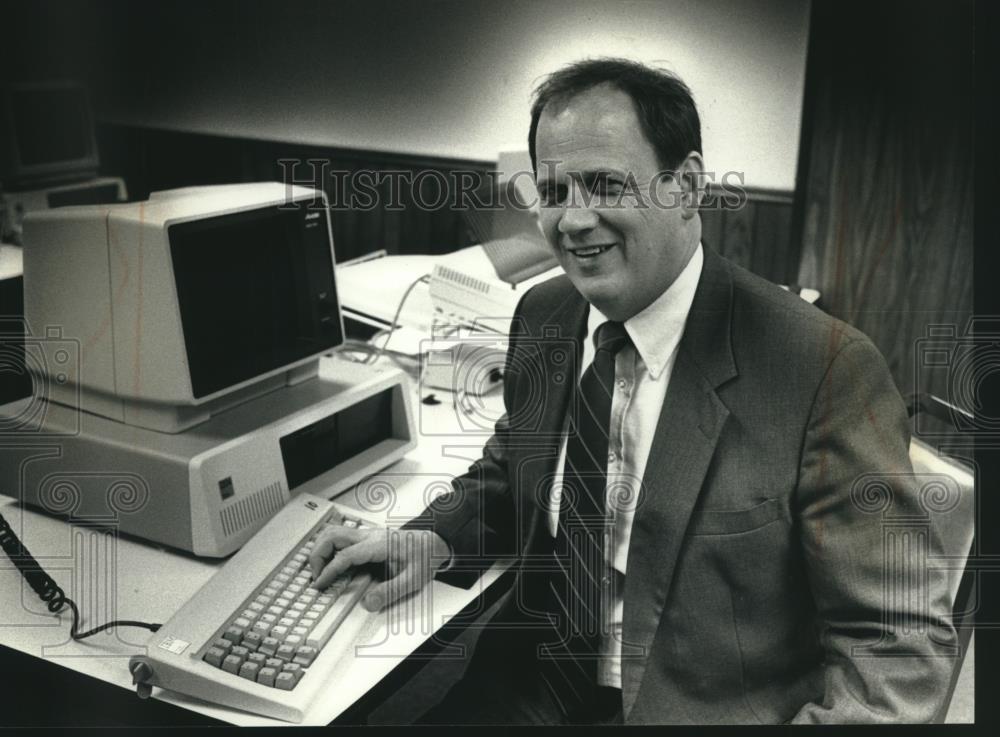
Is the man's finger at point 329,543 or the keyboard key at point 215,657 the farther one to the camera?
the man's finger at point 329,543

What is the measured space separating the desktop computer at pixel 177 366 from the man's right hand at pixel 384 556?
14 centimetres

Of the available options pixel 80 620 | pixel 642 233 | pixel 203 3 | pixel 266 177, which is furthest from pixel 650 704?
pixel 203 3

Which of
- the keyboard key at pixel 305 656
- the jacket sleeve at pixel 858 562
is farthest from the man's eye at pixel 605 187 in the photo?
the keyboard key at pixel 305 656

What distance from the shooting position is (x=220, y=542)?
1.28m

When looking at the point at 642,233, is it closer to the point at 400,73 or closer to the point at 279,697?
the point at 400,73

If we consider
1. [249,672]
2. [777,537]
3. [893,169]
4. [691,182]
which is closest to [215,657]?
[249,672]

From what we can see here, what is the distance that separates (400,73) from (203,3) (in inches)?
11.8

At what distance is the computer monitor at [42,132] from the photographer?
1.31m

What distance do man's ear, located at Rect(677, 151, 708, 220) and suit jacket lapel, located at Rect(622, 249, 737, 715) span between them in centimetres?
7

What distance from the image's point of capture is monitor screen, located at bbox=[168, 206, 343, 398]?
1.27 metres

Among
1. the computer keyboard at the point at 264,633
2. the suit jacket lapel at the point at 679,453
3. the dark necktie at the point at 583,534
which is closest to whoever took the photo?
the computer keyboard at the point at 264,633

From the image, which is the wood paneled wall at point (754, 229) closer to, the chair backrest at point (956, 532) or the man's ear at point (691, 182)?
the man's ear at point (691, 182)

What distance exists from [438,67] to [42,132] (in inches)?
22.9

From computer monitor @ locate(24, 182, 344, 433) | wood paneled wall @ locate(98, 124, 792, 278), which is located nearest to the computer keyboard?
computer monitor @ locate(24, 182, 344, 433)
